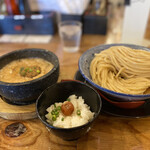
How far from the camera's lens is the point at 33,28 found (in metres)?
2.12

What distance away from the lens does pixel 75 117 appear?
0.77 meters

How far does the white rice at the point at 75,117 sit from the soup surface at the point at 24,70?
10.6 inches

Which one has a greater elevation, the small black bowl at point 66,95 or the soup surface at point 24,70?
the soup surface at point 24,70

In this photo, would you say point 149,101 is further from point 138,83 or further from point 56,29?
point 56,29

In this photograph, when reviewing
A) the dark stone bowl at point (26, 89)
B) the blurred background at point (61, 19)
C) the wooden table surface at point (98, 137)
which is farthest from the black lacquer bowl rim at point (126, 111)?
the blurred background at point (61, 19)

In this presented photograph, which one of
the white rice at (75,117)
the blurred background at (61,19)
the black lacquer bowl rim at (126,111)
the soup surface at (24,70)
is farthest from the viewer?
the blurred background at (61,19)

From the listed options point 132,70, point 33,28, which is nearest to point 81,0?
point 33,28

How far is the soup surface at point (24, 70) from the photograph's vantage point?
97cm

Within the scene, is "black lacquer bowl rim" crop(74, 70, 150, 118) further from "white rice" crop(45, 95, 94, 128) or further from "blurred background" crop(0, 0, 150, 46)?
"blurred background" crop(0, 0, 150, 46)

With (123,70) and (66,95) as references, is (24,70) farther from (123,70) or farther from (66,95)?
(123,70)

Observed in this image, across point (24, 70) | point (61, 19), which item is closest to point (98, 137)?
A: point (24, 70)

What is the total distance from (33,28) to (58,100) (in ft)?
4.99

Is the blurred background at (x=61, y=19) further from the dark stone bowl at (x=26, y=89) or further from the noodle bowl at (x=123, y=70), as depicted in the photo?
the dark stone bowl at (x=26, y=89)

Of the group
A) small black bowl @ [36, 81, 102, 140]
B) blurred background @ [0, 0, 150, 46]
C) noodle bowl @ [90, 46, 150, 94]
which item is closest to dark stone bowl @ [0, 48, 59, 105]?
small black bowl @ [36, 81, 102, 140]
